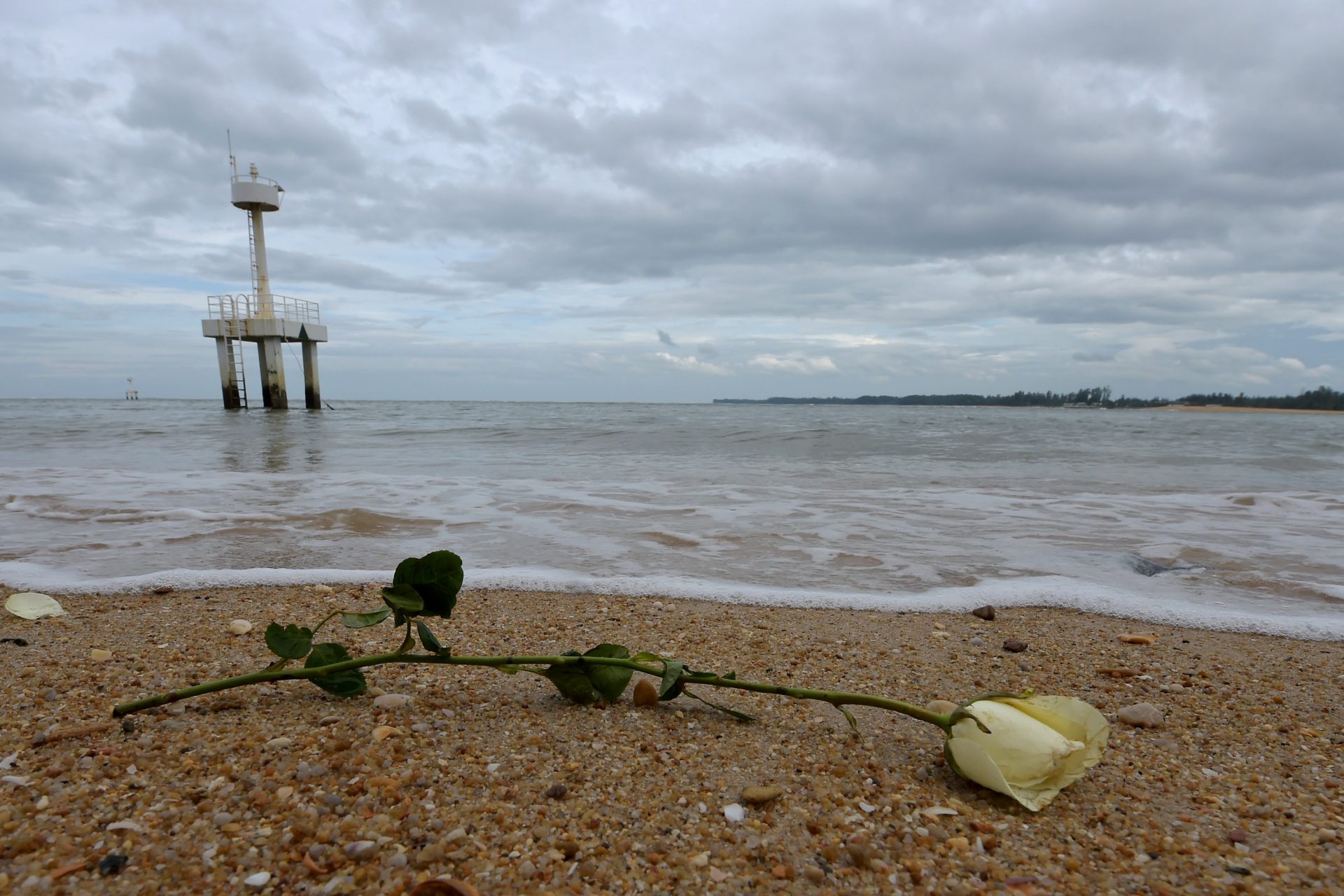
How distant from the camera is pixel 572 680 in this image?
152 centimetres

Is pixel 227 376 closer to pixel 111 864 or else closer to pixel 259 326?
pixel 259 326

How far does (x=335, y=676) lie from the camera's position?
1.39 m

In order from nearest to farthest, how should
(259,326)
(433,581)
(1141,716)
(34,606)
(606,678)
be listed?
(433,581) < (606,678) < (1141,716) < (34,606) < (259,326)

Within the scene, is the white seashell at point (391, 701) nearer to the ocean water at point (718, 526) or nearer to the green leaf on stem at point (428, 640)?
the green leaf on stem at point (428, 640)

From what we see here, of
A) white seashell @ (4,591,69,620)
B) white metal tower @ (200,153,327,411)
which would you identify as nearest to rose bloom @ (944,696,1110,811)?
white seashell @ (4,591,69,620)

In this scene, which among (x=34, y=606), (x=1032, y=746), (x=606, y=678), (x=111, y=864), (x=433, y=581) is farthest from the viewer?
(x=34, y=606)

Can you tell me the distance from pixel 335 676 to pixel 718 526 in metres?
3.38

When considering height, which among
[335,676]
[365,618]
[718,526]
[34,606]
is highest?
[365,618]

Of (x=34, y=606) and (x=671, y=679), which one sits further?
(x=34, y=606)

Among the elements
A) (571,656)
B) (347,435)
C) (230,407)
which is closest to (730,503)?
(571,656)

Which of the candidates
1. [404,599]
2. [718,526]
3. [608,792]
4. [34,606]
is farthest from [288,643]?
[718,526]

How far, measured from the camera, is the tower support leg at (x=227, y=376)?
2472 centimetres

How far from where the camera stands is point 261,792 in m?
1.16

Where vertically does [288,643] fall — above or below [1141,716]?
above
